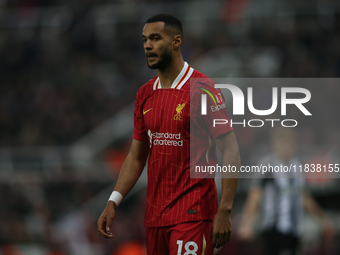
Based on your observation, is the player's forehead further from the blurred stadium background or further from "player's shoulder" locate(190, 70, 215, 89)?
the blurred stadium background

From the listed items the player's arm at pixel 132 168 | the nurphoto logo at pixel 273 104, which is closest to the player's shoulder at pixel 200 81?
the player's arm at pixel 132 168

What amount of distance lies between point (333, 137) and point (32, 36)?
25.8 feet

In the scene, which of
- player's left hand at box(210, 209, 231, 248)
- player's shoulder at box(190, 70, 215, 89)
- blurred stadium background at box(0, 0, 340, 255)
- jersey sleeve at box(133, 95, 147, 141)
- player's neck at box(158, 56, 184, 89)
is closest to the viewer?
player's left hand at box(210, 209, 231, 248)

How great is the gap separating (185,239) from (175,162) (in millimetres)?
502

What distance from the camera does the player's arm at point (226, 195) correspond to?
2986 millimetres

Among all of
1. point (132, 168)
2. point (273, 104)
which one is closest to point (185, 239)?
point (132, 168)

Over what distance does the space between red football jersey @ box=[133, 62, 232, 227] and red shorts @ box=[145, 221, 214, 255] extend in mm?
41

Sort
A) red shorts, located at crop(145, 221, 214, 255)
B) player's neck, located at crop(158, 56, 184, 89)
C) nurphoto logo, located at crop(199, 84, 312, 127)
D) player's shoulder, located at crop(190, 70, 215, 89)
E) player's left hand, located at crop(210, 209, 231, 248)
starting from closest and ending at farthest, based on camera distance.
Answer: player's left hand, located at crop(210, 209, 231, 248), red shorts, located at crop(145, 221, 214, 255), player's shoulder, located at crop(190, 70, 215, 89), player's neck, located at crop(158, 56, 184, 89), nurphoto logo, located at crop(199, 84, 312, 127)

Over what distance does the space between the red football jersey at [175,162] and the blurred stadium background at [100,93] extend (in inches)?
154

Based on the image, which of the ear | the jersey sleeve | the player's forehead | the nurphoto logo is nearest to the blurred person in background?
the jersey sleeve

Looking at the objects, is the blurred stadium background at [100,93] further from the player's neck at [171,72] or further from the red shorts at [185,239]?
the player's neck at [171,72]

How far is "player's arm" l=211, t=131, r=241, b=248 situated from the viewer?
299cm

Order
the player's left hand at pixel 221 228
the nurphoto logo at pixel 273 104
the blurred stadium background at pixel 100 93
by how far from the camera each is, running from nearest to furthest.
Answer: the player's left hand at pixel 221 228 < the blurred stadium background at pixel 100 93 < the nurphoto logo at pixel 273 104

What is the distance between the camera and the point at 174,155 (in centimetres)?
330
